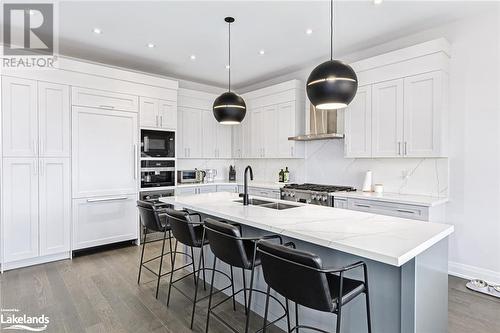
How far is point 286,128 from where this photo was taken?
496cm

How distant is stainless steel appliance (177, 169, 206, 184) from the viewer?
18.0 ft

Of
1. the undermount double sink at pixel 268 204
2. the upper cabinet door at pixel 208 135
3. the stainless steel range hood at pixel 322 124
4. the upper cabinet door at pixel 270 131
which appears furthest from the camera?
the upper cabinet door at pixel 208 135

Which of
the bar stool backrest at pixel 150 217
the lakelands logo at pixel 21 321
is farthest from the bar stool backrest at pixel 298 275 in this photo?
the lakelands logo at pixel 21 321

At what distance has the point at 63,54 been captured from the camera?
170 inches

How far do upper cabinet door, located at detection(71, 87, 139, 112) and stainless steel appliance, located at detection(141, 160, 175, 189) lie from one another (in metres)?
0.90

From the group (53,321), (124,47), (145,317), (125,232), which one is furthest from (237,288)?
(124,47)

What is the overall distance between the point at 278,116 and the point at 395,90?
2.04m

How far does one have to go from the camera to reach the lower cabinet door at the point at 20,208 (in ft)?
11.1

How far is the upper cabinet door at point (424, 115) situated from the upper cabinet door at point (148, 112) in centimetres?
367

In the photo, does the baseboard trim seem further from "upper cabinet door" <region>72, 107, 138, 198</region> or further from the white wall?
A: "upper cabinet door" <region>72, 107, 138, 198</region>

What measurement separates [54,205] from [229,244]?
120 inches

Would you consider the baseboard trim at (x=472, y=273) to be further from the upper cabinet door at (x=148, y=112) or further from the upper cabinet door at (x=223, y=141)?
the upper cabinet door at (x=148, y=112)

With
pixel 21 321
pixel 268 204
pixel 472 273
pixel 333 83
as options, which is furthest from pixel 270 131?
pixel 21 321

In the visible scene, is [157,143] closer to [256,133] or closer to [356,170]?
[256,133]
